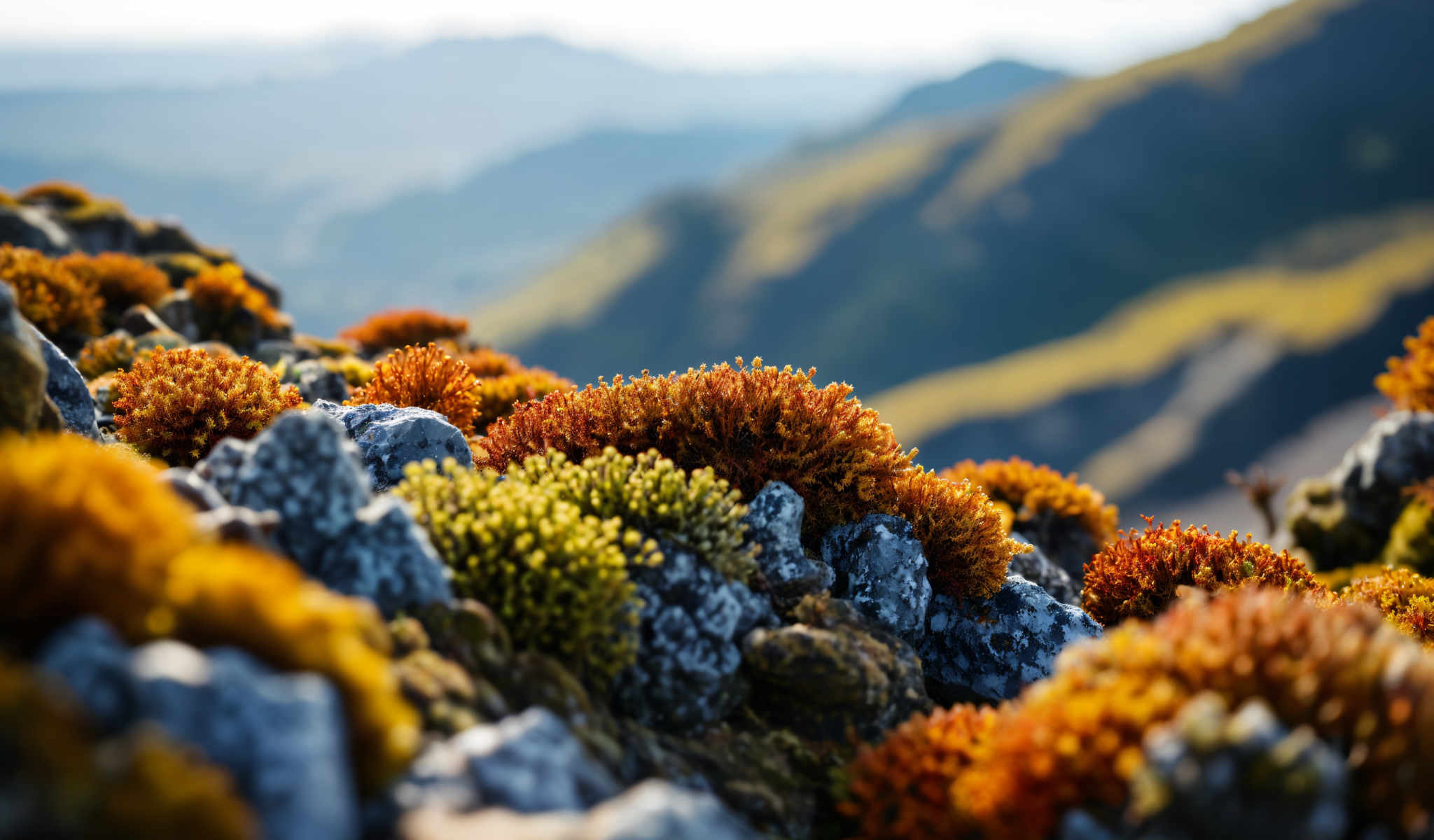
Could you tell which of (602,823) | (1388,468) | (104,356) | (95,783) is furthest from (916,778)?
(1388,468)

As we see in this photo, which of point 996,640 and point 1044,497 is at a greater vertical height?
point 1044,497

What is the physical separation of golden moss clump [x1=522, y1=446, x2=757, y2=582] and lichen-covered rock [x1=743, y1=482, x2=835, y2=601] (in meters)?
0.38

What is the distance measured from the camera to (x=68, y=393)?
31.0 ft

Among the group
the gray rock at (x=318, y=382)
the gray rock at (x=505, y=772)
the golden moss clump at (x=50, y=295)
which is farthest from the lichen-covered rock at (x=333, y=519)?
the golden moss clump at (x=50, y=295)

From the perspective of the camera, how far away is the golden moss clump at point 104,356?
1495 cm

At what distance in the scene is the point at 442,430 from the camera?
9.98 m

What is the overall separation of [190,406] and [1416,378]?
2344 centimetres

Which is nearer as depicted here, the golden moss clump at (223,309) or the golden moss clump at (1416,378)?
the golden moss clump at (1416,378)

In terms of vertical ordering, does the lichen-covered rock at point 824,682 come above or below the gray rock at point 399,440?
below

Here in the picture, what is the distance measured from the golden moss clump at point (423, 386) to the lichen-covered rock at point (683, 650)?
6.05 meters

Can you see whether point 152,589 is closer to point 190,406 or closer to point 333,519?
point 333,519

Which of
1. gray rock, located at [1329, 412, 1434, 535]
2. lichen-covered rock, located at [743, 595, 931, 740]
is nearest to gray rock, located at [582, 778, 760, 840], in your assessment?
lichen-covered rock, located at [743, 595, 931, 740]

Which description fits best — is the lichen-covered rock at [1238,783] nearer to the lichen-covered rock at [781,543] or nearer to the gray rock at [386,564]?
the lichen-covered rock at [781,543]

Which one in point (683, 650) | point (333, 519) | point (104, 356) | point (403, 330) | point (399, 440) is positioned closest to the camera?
point (333, 519)
